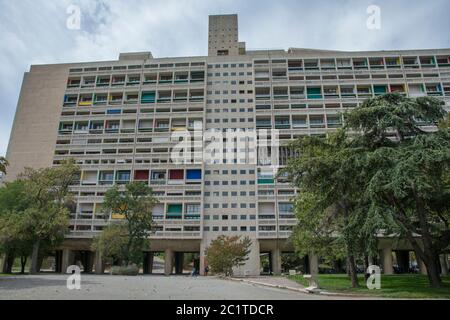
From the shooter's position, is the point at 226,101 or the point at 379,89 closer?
the point at 379,89

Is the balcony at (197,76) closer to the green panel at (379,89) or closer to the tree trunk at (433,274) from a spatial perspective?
the green panel at (379,89)

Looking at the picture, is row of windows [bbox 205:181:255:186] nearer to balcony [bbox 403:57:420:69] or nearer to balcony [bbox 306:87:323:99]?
balcony [bbox 306:87:323:99]

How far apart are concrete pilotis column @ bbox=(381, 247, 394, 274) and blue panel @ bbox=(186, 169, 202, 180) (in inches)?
1093

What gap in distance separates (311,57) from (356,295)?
159 feet

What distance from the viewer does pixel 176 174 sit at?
5047cm

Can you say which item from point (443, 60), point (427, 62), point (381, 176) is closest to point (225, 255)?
point (381, 176)

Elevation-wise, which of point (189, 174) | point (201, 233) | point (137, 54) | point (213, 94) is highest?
point (137, 54)

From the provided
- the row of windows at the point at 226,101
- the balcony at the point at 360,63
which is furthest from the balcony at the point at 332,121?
the row of windows at the point at 226,101

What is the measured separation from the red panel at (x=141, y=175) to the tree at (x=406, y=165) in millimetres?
35905

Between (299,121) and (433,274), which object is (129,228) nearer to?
(299,121)

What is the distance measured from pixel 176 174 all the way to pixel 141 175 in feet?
17.1

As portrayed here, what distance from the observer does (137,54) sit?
2495 inches
